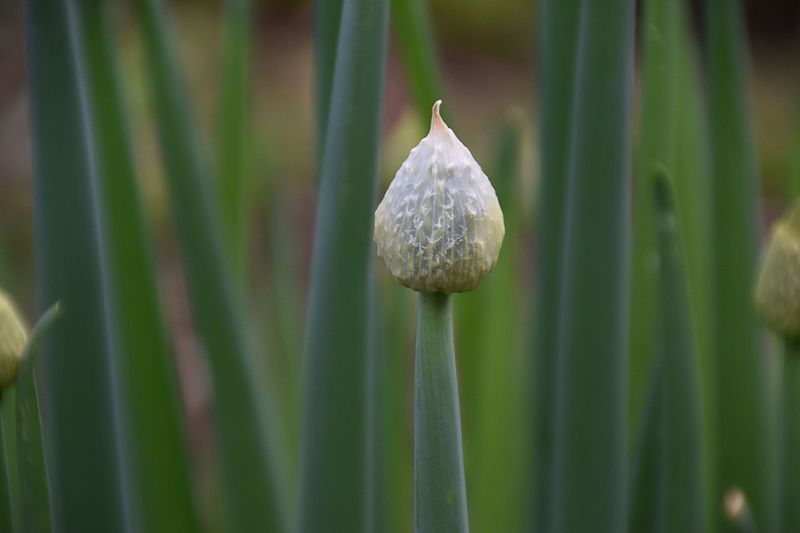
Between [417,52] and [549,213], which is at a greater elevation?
[417,52]

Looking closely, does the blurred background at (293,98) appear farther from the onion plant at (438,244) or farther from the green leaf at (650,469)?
the onion plant at (438,244)

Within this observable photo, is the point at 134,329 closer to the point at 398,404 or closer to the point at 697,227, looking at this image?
the point at 398,404

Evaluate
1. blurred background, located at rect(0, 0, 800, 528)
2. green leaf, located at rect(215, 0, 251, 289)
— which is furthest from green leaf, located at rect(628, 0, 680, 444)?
blurred background, located at rect(0, 0, 800, 528)

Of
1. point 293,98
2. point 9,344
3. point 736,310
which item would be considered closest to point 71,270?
point 9,344

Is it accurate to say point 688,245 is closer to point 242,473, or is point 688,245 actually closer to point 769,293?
point 769,293

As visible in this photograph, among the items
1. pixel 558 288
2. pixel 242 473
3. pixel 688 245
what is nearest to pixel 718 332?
pixel 688 245
